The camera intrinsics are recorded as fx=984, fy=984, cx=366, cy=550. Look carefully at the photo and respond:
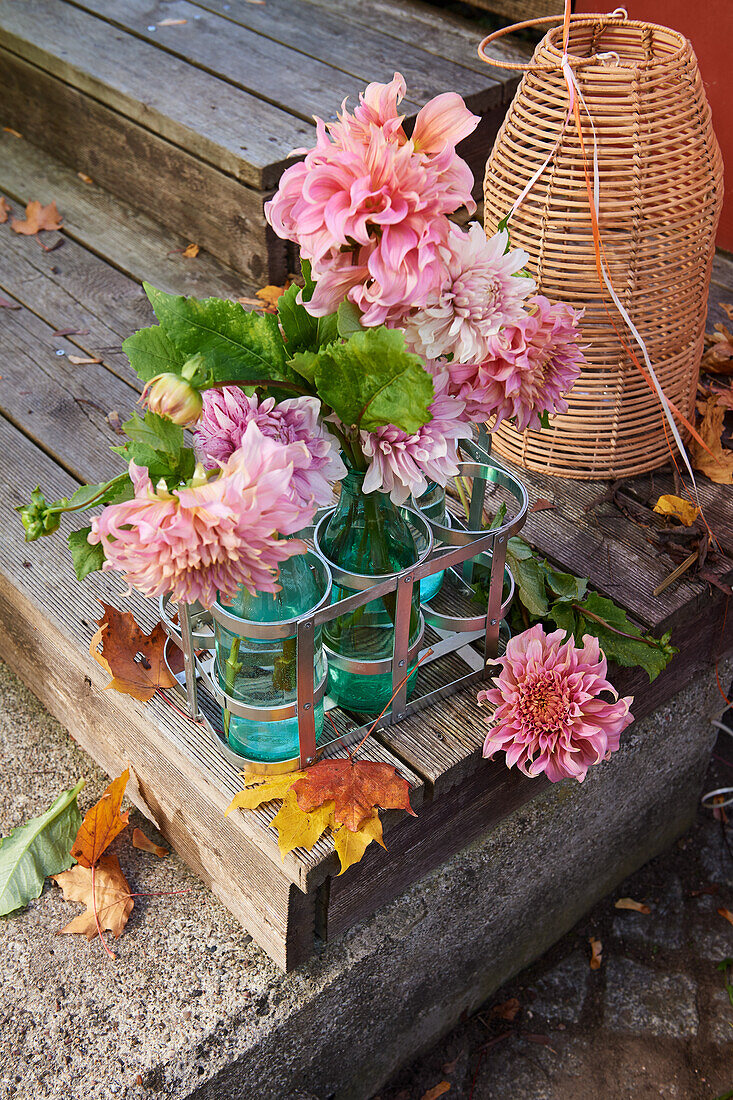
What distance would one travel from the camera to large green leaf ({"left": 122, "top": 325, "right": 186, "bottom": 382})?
100 centimetres

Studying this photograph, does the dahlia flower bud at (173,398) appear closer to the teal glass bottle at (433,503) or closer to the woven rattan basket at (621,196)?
the teal glass bottle at (433,503)

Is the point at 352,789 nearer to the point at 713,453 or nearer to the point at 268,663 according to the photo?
the point at 268,663

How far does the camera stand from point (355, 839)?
127cm

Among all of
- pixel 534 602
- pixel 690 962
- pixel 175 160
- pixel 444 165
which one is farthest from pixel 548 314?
pixel 175 160

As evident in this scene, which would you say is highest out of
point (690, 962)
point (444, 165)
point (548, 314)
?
point (444, 165)

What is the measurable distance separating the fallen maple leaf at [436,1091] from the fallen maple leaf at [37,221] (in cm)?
227

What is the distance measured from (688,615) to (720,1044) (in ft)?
2.86

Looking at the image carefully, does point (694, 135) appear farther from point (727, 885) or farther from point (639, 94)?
point (727, 885)

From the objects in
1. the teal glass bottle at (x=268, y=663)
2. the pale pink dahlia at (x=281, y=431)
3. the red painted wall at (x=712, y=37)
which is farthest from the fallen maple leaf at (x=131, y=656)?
the red painted wall at (x=712, y=37)

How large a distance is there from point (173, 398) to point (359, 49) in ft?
7.77

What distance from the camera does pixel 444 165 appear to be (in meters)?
0.92

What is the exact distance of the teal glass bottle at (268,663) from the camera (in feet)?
3.86

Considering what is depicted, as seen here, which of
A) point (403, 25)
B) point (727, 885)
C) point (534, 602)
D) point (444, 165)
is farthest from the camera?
point (403, 25)

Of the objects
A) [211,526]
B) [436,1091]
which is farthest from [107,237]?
[436,1091]
